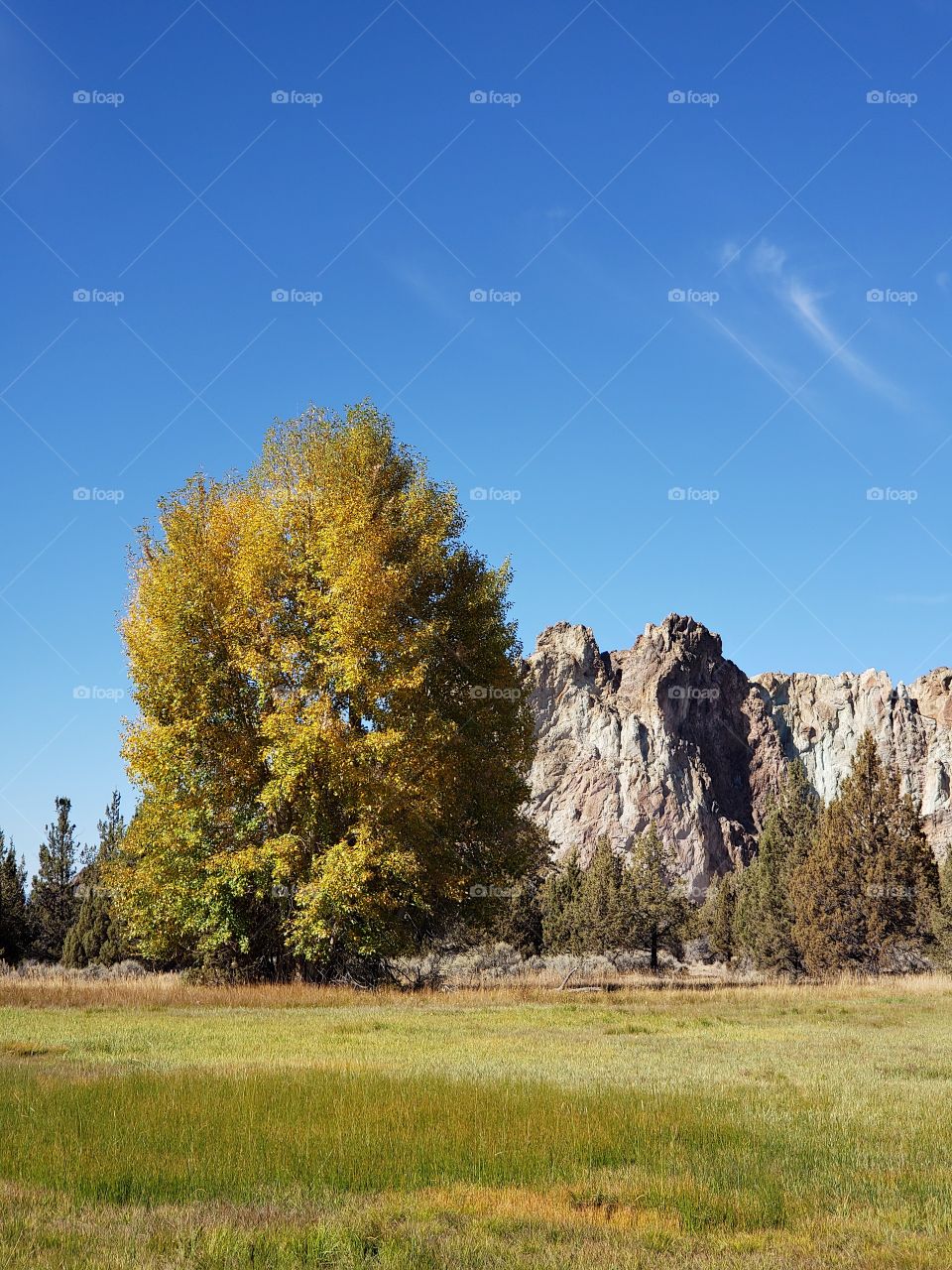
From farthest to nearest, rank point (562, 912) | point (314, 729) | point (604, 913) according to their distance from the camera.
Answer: point (562, 912) → point (604, 913) → point (314, 729)

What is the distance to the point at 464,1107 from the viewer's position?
1123 centimetres

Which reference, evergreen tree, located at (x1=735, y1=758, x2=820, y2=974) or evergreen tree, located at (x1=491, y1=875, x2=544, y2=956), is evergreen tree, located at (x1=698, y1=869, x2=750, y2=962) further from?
evergreen tree, located at (x1=491, y1=875, x2=544, y2=956)

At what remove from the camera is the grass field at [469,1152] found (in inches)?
278

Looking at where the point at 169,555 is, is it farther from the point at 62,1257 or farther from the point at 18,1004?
the point at 62,1257

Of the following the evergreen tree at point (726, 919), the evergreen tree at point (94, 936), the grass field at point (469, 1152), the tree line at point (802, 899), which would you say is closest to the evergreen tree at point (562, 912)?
the tree line at point (802, 899)

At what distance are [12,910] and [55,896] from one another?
4.07m

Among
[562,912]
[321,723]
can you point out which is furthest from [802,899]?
[321,723]

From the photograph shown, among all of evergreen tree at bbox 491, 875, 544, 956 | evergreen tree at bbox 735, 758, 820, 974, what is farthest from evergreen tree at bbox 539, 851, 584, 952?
evergreen tree at bbox 735, 758, 820, 974

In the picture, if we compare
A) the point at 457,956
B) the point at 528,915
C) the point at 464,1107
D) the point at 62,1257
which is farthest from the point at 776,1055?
the point at 528,915

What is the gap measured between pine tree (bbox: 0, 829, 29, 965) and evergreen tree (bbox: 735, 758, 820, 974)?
44196 millimetres

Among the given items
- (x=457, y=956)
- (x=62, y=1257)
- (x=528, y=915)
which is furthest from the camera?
(x=528, y=915)

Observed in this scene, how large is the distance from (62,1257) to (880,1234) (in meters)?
5.38

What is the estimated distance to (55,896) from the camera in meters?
68.3

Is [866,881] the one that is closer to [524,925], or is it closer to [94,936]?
[524,925]
